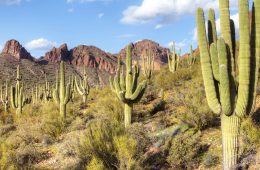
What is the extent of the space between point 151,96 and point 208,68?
1242 centimetres

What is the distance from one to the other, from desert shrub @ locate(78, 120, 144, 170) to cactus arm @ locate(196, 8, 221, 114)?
233cm

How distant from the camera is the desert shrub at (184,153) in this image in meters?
9.23

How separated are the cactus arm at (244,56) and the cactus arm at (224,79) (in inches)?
10.3

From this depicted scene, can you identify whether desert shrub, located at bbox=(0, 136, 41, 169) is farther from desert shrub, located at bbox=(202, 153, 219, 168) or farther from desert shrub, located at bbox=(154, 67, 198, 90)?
desert shrub, located at bbox=(154, 67, 198, 90)

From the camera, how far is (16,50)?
102 metres

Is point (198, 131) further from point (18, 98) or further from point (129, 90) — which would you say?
point (18, 98)

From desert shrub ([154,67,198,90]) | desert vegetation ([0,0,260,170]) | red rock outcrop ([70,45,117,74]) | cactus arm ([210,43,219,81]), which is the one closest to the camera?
desert vegetation ([0,0,260,170])

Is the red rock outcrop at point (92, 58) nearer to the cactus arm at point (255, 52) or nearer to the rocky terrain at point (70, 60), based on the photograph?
the rocky terrain at point (70, 60)

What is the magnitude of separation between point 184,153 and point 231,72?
8.42 ft

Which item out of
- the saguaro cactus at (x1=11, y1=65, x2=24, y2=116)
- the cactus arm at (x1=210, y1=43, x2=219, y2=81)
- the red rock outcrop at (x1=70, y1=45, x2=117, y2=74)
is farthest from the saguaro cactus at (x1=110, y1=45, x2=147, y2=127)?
the red rock outcrop at (x1=70, y1=45, x2=117, y2=74)

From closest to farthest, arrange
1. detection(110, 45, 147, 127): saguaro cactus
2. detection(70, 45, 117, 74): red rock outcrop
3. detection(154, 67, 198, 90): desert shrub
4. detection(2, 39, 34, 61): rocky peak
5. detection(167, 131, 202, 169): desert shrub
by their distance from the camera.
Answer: detection(167, 131, 202, 169): desert shrub
detection(110, 45, 147, 127): saguaro cactus
detection(154, 67, 198, 90): desert shrub
detection(2, 39, 34, 61): rocky peak
detection(70, 45, 117, 74): red rock outcrop

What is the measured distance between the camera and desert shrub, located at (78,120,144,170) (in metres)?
9.02

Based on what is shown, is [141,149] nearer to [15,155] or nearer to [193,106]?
[193,106]

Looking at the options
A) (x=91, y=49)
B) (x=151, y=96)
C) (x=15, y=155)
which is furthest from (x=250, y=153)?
(x=91, y=49)
